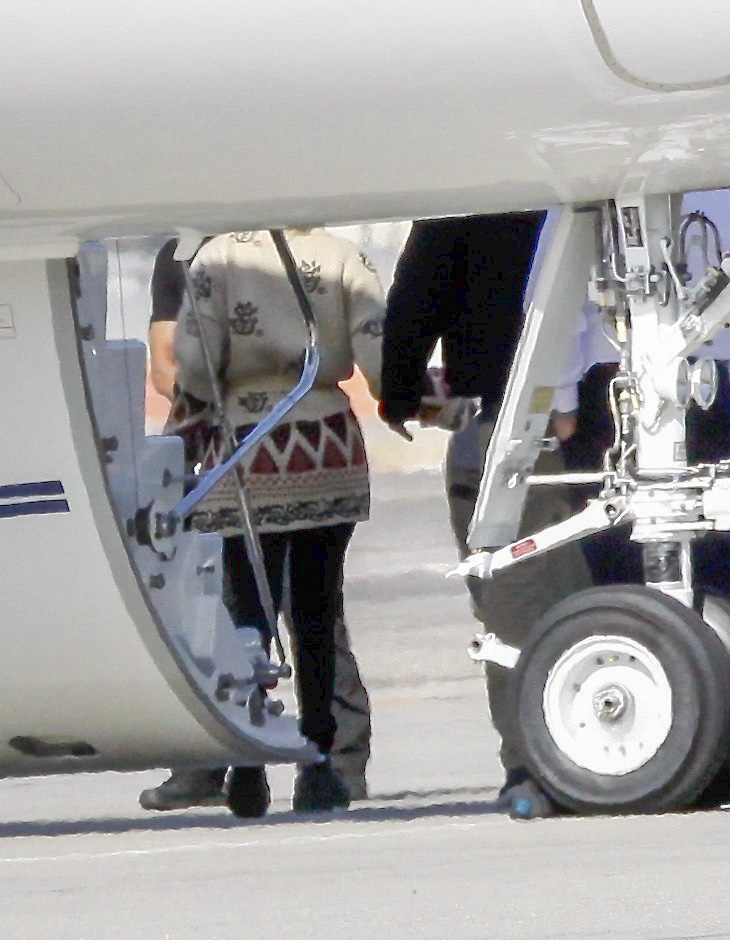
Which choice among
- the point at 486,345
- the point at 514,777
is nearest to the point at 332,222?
the point at 486,345

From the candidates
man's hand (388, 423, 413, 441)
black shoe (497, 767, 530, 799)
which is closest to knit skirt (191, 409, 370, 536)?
man's hand (388, 423, 413, 441)

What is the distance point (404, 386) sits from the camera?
5836 millimetres

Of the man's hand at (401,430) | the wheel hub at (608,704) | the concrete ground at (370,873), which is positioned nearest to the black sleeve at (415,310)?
the man's hand at (401,430)

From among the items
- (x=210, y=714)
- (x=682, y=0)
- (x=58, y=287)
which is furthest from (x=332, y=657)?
(x=682, y=0)

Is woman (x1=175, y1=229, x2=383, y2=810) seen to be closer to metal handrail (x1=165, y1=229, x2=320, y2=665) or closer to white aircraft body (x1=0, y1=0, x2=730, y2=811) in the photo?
metal handrail (x1=165, y1=229, x2=320, y2=665)

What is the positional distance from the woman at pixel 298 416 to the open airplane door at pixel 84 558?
84 cm

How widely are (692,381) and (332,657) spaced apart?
192cm

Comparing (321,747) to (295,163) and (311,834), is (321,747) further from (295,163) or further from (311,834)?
(295,163)

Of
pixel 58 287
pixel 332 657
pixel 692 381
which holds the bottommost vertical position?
pixel 332 657

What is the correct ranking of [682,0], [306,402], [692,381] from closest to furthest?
[682,0] < [692,381] < [306,402]

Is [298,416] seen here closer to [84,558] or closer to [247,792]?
[247,792]

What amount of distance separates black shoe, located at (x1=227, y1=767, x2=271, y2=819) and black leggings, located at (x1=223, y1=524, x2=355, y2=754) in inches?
7.8

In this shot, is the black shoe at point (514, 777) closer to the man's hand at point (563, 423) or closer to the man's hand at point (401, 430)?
the man's hand at point (563, 423)

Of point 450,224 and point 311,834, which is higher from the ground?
point 450,224
